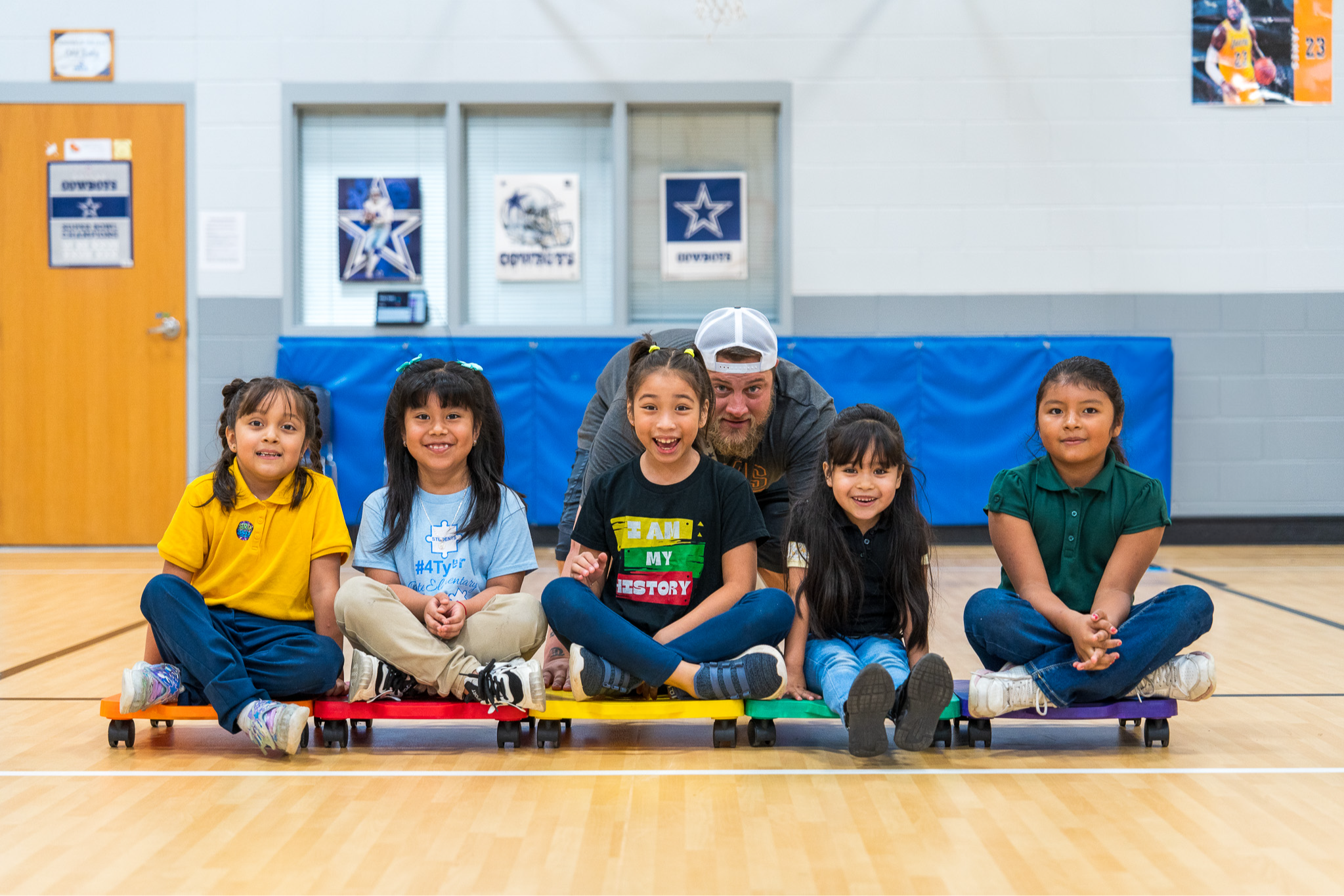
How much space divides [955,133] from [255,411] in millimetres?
4094

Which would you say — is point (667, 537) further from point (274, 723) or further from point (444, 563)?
point (274, 723)

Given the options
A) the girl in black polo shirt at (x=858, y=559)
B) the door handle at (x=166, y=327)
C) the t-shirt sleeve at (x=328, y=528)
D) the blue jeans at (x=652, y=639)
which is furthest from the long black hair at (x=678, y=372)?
the door handle at (x=166, y=327)

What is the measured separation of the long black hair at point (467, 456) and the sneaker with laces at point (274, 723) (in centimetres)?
37

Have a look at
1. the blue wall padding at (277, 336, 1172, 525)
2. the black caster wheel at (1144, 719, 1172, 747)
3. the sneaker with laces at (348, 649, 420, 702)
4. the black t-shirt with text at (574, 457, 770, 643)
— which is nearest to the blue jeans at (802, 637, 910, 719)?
the black t-shirt with text at (574, 457, 770, 643)

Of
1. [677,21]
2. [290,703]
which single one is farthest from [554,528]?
[290,703]

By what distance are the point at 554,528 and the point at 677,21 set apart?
2.47m

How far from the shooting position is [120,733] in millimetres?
2023

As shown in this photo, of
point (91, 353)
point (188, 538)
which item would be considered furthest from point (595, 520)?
point (91, 353)


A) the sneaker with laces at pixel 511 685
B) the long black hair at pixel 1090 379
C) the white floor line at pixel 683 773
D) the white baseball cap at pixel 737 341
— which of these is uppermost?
the white baseball cap at pixel 737 341

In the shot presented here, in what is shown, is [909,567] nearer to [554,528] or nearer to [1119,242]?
[554,528]

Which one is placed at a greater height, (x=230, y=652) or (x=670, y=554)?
(x=670, y=554)

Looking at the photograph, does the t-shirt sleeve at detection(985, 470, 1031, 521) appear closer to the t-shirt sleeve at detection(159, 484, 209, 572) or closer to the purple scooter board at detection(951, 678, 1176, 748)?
the purple scooter board at detection(951, 678, 1176, 748)

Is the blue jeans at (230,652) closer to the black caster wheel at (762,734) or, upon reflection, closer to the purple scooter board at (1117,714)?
the black caster wheel at (762,734)

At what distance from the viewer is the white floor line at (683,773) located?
185 centimetres
